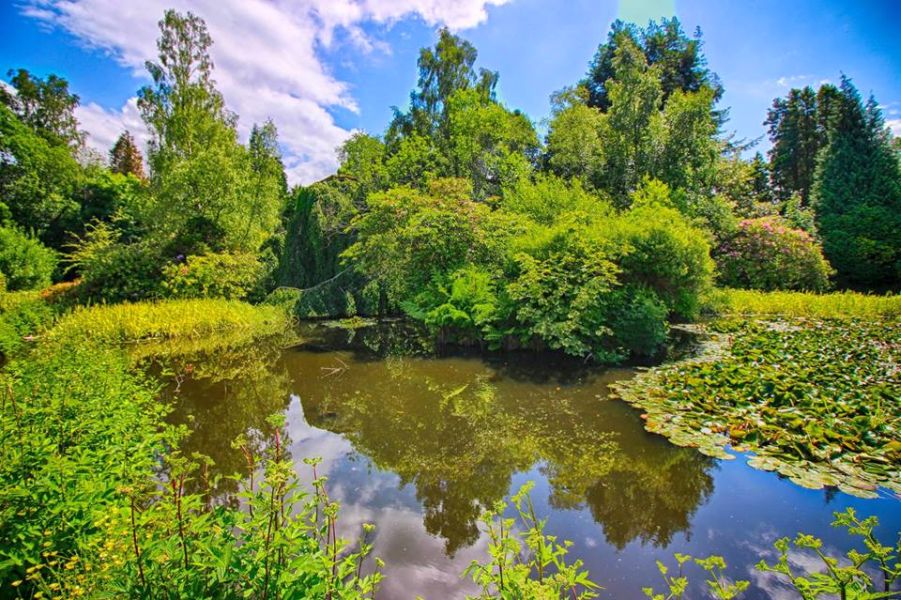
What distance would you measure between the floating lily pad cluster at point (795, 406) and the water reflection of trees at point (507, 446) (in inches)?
19.5

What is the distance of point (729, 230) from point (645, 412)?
1430cm

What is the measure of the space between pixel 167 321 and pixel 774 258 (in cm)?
2061

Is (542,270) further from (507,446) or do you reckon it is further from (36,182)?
(36,182)

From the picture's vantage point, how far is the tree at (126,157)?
1427 inches

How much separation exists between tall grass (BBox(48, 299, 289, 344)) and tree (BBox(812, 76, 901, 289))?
77.4 ft

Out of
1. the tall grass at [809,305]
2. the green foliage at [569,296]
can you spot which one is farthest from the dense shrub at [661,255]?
the tall grass at [809,305]

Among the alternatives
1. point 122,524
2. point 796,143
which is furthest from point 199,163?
point 796,143

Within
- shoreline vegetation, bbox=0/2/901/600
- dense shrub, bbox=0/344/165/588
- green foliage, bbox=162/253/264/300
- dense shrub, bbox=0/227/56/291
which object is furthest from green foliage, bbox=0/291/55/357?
dense shrub, bbox=0/227/56/291

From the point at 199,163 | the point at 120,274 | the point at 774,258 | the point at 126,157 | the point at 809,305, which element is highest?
the point at 126,157

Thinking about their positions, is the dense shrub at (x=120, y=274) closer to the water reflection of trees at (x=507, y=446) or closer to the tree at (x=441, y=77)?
the water reflection of trees at (x=507, y=446)

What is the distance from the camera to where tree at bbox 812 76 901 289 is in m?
18.1

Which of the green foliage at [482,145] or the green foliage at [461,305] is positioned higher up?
the green foliage at [482,145]

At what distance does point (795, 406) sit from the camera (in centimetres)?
501

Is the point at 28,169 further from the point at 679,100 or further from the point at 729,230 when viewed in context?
the point at 729,230
